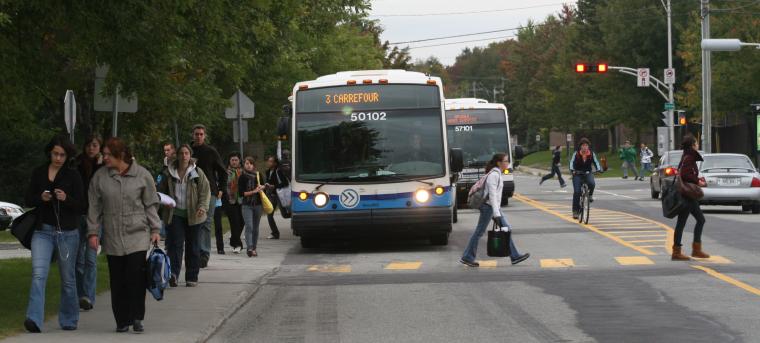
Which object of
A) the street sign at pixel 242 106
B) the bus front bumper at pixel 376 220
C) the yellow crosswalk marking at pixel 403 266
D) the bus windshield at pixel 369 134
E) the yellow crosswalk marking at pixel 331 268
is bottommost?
the yellow crosswalk marking at pixel 331 268

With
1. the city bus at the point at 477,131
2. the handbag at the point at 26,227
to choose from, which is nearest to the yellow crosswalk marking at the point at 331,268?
the handbag at the point at 26,227

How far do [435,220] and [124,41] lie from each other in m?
8.62

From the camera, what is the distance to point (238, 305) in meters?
13.7

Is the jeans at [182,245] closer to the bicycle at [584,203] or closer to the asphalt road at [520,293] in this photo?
the asphalt road at [520,293]

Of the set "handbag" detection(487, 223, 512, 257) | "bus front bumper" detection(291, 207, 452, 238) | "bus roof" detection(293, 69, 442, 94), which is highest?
"bus roof" detection(293, 69, 442, 94)

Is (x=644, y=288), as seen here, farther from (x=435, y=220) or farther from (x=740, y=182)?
(x=740, y=182)

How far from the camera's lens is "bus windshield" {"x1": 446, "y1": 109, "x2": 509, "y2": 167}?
35562 millimetres

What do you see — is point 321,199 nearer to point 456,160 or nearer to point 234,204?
Result: point 234,204

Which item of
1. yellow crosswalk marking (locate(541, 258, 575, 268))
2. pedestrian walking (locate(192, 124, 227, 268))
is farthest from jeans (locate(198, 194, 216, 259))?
yellow crosswalk marking (locate(541, 258, 575, 268))

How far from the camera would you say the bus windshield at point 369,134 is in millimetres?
21047

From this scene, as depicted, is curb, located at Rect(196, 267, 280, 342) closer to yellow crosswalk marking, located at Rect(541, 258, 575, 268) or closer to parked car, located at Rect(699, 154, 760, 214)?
yellow crosswalk marking, located at Rect(541, 258, 575, 268)

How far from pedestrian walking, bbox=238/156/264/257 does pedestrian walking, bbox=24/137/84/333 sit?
937cm

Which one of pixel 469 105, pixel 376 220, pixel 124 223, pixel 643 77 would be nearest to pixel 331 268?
pixel 376 220

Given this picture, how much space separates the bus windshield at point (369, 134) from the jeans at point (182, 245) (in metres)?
5.65
